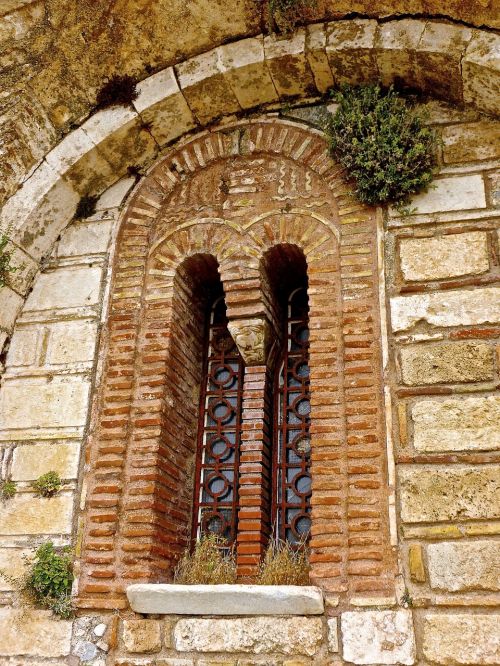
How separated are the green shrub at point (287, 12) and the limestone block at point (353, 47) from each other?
194 millimetres

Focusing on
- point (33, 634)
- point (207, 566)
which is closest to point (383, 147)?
point (207, 566)

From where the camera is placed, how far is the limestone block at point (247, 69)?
4637mm

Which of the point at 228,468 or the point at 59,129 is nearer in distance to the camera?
the point at 228,468

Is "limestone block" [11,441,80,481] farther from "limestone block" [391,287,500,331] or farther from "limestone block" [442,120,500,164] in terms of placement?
"limestone block" [442,120,500,164]

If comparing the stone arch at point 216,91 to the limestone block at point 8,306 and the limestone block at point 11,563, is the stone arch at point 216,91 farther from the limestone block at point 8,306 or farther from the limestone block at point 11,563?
the limestone block at point 11,563

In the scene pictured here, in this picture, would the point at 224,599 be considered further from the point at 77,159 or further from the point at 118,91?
the point at 118,91

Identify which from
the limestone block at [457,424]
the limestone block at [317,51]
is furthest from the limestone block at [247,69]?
the limestone block at [457,424]

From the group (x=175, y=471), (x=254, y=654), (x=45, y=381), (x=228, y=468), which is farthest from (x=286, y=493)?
(x=45, y=381)

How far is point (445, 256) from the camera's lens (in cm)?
411

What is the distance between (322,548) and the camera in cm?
370

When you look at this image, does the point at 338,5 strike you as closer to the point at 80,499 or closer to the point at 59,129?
the point at 59,129

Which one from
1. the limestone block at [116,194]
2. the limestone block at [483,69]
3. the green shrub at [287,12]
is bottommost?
the limestone block at [116,194]

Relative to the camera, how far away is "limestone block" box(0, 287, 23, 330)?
15.2 ft

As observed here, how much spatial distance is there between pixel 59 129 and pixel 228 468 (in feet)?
8.21
